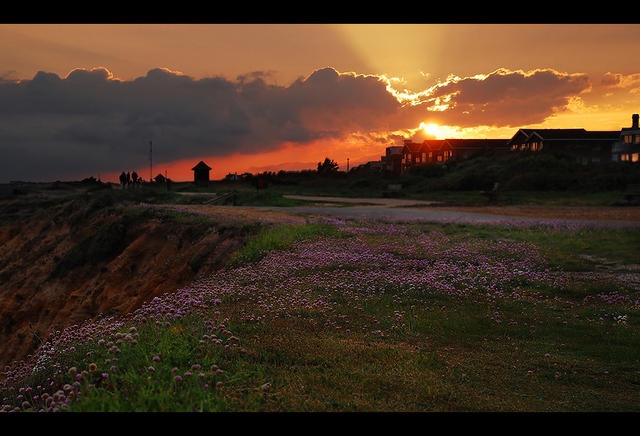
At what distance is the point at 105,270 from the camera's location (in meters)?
18.1

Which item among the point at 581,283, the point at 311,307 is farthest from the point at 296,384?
the point at 581,283

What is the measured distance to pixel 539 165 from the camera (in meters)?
53.8

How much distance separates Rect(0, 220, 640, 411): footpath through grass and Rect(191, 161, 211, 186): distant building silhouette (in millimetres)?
61067

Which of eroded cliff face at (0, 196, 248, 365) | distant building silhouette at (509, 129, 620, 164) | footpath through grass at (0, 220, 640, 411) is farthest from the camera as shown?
distant building silhouette at (509, 129, 620, 164)

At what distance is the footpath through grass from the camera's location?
14.2 ft

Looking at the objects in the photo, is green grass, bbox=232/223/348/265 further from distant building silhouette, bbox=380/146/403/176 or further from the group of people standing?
distant building silhouette, bbox=380/146/403/176

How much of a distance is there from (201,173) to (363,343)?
68.2m

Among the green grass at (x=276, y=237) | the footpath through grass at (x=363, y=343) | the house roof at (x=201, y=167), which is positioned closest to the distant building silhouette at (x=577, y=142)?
the house roof at (x=201, y=167)

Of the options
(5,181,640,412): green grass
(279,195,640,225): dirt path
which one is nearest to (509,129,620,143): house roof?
(279,195,640,225): dirt path

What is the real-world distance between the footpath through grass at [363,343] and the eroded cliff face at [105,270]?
3.90m

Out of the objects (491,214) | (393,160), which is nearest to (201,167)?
(491,214)

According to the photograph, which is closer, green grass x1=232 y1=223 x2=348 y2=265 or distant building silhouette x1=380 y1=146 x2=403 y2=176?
green grass x1=232 y1=223 x2=348 y2=265
